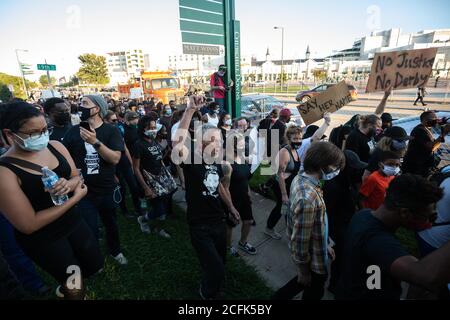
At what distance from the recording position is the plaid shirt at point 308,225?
2018 millimetres

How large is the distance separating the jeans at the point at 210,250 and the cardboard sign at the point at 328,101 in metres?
3.13

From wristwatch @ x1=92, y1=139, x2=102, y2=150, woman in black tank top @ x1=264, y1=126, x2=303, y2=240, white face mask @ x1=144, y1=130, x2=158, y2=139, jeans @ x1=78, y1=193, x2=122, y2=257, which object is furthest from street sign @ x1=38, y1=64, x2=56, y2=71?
woman in black tank top @ x1=264, y1=126, x2=303, y2=240

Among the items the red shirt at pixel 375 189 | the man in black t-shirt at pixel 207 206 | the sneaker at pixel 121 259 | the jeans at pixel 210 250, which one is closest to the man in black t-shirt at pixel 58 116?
the sneaker at pixel 121 259

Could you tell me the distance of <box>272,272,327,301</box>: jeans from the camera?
222 cm

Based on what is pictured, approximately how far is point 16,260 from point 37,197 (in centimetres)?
167

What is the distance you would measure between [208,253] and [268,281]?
3.71 feet

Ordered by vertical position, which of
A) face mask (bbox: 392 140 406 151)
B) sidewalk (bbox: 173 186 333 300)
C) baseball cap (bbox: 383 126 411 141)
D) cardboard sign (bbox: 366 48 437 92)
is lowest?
sidewalk (bbox: 173 186 333 300)

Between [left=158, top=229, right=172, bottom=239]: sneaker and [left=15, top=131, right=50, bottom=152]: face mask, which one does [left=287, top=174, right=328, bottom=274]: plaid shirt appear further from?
[left=158, top=229, right=172, bottom=239]: sneaker

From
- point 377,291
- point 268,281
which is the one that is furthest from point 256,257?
point 377,291

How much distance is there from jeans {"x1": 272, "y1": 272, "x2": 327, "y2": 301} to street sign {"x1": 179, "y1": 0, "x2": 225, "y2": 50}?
7218 mm

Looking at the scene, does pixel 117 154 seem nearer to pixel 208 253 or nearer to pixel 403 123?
pixel 208 253

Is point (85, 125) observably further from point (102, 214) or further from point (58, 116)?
point (102, 214)
